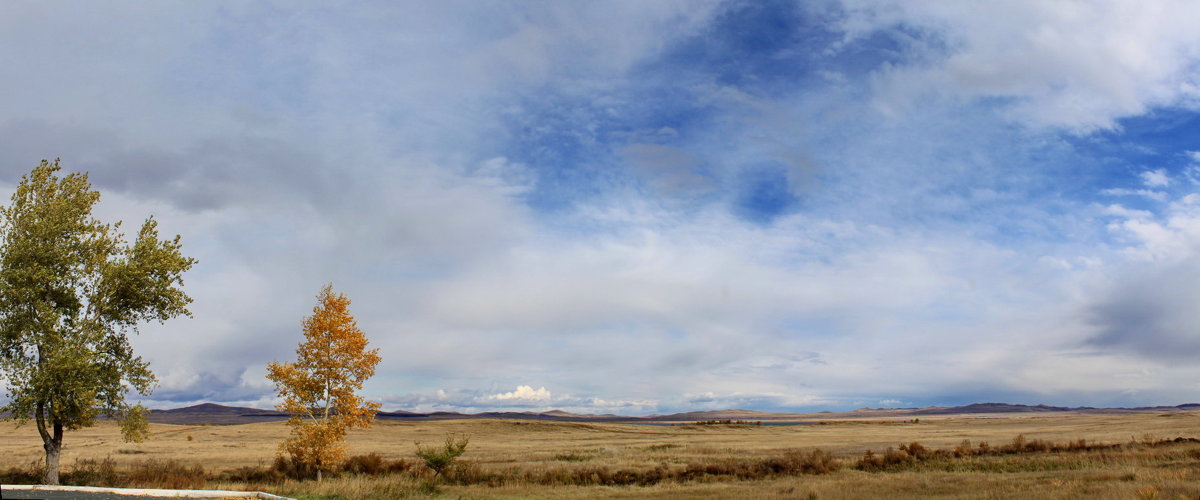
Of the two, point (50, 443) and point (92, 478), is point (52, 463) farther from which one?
point (92, 478)

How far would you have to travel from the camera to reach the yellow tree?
31547 mm

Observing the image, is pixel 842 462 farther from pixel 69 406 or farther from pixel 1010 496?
pixel 69 406

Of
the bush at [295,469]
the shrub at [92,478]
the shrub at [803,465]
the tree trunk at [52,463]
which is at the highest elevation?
the tree trunk at [52,463]

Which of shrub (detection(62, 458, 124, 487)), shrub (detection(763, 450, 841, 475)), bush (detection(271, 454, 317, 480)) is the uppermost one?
shrub (detection(62, 458, 124, 487))

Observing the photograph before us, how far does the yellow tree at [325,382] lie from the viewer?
104ft

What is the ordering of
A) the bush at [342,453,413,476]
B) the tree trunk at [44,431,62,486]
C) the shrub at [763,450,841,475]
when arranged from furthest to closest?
1. the bush at [342,453,413,476]
2. the shrub at [763,450,841,475]
3. the tree trunk at [44,431,62,486]

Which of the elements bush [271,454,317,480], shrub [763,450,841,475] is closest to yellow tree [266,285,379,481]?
bush [271,454,317,480]

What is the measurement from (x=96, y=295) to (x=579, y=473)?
21.8m

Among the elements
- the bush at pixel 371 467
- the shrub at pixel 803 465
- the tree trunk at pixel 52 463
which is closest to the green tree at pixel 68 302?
the tree trunk at pixel 52 463

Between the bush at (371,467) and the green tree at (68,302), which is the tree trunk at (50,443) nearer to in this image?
the green tree at (68,302)

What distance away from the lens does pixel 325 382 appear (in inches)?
1262

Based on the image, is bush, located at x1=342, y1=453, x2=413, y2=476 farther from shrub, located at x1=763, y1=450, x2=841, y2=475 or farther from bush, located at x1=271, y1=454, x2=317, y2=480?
shrub, located at x1=763, y1=450, x2=841, y2=475

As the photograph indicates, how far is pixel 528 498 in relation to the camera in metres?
25.1

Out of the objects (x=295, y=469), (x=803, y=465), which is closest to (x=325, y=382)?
(x=295, y=469)
